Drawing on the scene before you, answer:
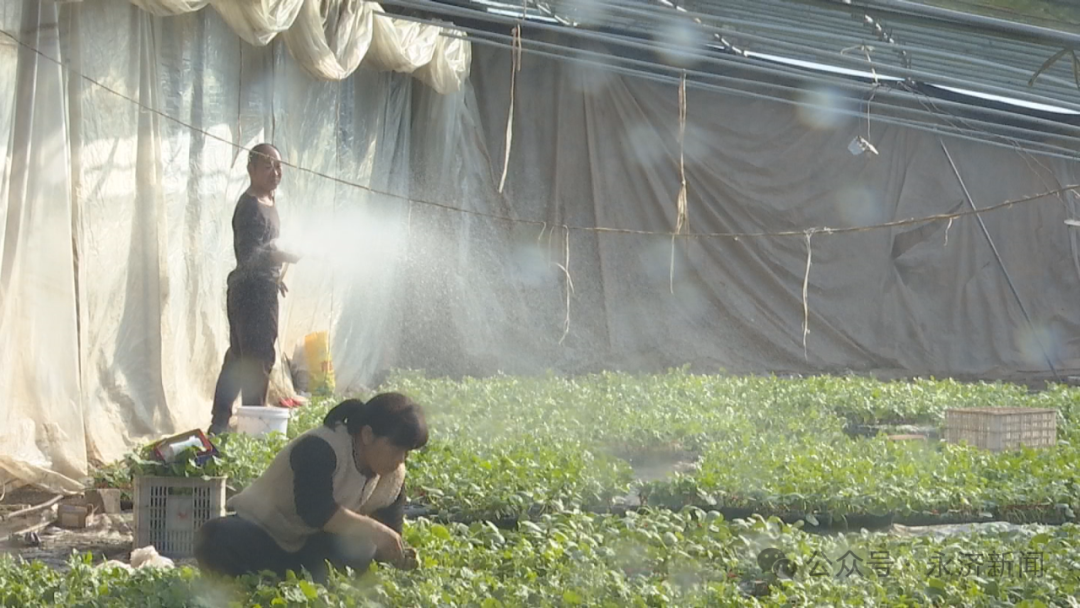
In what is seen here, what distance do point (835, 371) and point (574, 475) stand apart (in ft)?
35.7

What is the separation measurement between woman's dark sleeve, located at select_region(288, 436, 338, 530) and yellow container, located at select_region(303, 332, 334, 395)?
8034mm

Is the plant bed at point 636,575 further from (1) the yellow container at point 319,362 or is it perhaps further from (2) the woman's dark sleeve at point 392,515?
(1) the yellow container at point 319,362

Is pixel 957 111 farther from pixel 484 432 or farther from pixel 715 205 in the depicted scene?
pixel 484 432

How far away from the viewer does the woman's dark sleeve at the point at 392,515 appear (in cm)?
518

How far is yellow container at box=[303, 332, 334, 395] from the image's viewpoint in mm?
12820

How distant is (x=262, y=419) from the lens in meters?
8.48

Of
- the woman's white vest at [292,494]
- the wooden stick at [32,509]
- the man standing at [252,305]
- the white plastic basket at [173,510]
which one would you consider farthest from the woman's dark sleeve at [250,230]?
the woman's white vest at [292,494]

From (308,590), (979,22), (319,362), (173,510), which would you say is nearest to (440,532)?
(308,590)

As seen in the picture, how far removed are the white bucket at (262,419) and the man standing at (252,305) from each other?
32 centimetres

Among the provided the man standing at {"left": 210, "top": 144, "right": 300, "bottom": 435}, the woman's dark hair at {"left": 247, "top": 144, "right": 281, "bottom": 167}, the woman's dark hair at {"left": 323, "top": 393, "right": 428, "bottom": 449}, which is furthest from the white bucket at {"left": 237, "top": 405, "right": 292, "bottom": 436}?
the woman's dark hair at {"left": 323, "top": 393, "right": 428, "bottom": 449}

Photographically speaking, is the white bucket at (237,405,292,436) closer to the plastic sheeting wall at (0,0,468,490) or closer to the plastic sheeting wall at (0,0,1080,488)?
the plastic sheeting wall at (0,0,468,490)

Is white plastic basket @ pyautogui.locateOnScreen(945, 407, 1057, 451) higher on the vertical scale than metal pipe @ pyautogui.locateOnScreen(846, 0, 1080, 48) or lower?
lower

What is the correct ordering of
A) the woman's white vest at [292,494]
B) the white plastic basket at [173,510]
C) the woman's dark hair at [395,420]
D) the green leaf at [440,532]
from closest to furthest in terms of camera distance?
the woman's dark hair at [395,420], the woman's white vest at [292,494], the green leaf at [440,532], the white plastic basket at [173,510]

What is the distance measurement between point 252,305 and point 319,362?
416cm
